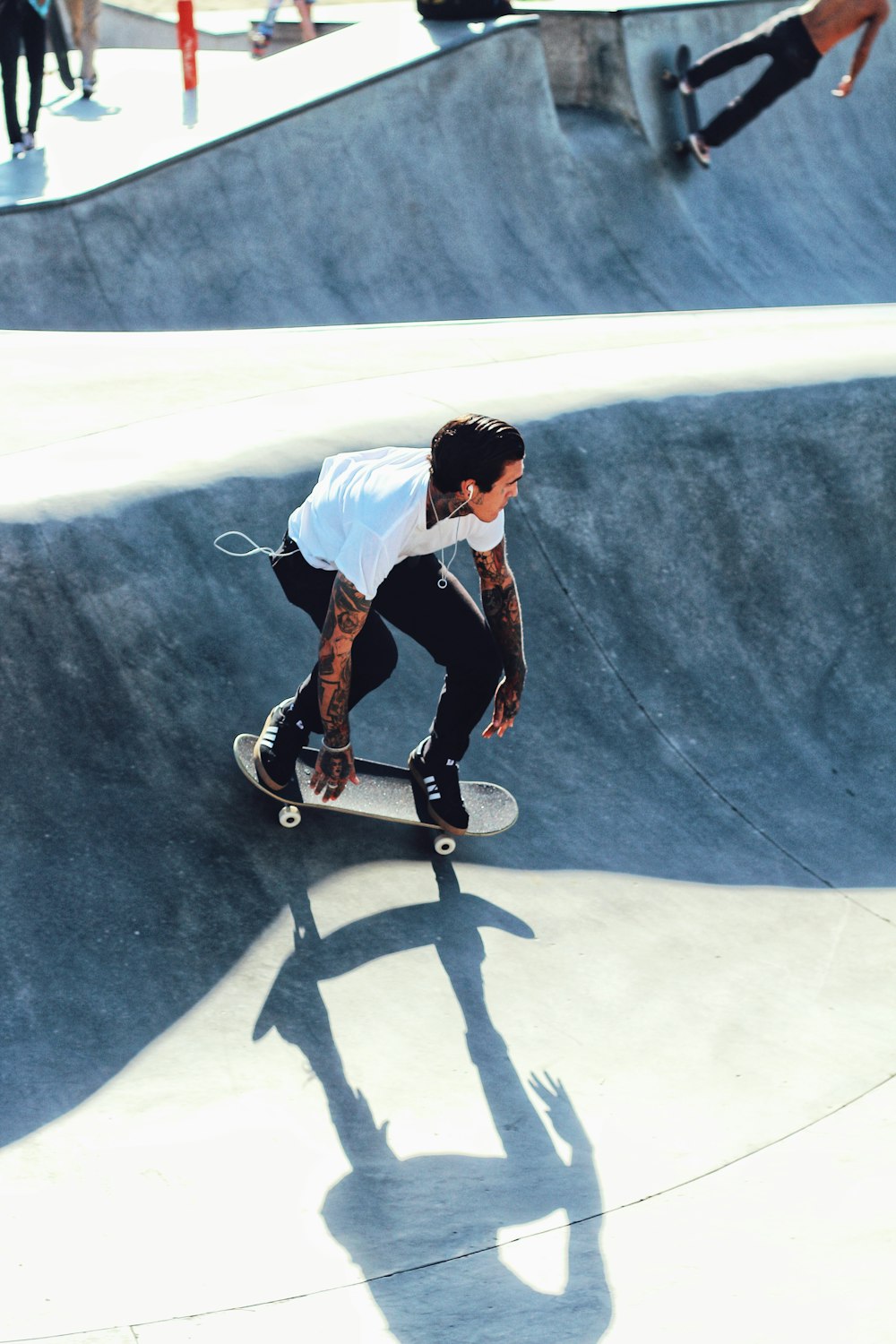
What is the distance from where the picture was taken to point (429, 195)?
12688 mm

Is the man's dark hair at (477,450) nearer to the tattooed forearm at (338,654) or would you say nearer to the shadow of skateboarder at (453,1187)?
the tattooed forearm at (338,654)

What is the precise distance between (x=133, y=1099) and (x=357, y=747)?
1.93 m

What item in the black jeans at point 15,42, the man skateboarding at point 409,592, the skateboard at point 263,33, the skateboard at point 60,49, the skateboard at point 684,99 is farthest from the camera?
the skateboard at point 263,33

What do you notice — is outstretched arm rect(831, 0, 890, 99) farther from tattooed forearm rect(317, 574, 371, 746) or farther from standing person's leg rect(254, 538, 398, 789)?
tattooed forearm rect(317, 574, 371, 746)

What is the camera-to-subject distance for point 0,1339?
2939 mm

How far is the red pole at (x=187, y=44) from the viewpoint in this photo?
13.7 meters

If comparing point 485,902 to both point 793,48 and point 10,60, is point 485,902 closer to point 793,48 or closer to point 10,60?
point 10,60

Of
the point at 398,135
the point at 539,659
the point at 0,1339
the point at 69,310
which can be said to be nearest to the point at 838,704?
the point at 539,659

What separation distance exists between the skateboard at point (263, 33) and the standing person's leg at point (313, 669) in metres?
17.7

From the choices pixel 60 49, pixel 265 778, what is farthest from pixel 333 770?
pixel 60 49

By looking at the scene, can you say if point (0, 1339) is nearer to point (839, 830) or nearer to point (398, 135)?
point (839, 830)

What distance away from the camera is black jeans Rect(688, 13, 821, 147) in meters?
13.2

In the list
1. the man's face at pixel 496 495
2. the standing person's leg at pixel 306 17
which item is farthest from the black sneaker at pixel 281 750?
the standing person's leg at pixel 306 17

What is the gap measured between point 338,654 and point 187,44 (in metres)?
12.0
